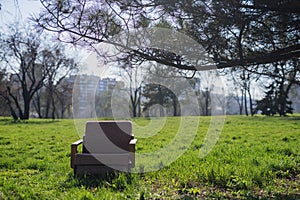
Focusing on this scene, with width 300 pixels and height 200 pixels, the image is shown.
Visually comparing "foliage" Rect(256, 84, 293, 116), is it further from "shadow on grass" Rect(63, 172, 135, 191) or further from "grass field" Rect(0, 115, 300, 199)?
"shadow on grass" Rect(63, 172, 135, 191)

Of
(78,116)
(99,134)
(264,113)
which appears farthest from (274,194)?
(264,113)

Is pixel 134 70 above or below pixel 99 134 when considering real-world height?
above

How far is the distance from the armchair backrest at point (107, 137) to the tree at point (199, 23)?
5.79ft

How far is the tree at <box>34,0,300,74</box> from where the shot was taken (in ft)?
11.7

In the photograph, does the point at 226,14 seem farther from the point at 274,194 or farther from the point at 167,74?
the point at 274,194

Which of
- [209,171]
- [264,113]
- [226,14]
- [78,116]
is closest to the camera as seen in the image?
[226,14]

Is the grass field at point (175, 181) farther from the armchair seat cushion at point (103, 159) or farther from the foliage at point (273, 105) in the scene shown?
the foliage at point (273, 105)

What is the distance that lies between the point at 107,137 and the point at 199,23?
266cm

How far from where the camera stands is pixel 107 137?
555 centimetres

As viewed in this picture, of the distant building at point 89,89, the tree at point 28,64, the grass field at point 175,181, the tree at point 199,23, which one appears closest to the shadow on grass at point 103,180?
the grass field at point 175,181

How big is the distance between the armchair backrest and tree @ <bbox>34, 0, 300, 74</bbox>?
177 cm

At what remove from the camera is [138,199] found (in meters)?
3.54

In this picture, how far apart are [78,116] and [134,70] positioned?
5098 mm

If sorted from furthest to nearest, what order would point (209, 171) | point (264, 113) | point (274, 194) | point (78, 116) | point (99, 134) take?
point (264, 113) → point (78, 116) → point (99, 134) → point (209, 171) → point (274, 194)
